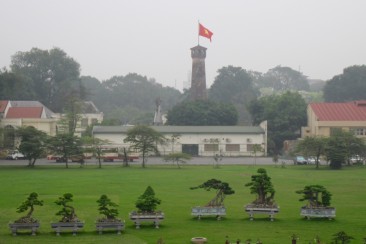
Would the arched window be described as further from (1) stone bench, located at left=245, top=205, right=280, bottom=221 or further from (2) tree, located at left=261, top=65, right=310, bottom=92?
(2) tree, located at left=261, top=65, right=310, bottom=92

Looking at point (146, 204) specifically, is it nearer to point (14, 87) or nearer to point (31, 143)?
point (31, 143)

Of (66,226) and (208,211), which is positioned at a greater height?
(208,211)

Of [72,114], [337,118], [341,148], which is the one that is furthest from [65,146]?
[337,118]

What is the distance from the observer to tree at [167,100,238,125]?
7712 cm

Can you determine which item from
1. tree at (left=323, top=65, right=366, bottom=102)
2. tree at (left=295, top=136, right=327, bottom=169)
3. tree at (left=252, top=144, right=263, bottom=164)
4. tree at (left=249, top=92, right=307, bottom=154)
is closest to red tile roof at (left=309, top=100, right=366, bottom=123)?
tree at (left=249, top=92, right=307, bottom=154)

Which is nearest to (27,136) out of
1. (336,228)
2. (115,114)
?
(336,228)

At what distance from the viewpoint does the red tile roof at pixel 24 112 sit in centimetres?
6850

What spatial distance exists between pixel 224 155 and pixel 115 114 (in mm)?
54890

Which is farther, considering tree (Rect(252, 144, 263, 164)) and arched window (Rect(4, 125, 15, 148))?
tree (Rect(252, 144, 263, 164))

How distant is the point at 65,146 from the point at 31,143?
3021mm

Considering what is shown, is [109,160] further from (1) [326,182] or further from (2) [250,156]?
(1) [326,182]

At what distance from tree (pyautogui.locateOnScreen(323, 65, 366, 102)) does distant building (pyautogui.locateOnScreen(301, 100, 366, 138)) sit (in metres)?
34.3

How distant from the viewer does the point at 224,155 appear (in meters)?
66.8

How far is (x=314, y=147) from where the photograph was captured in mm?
48531
